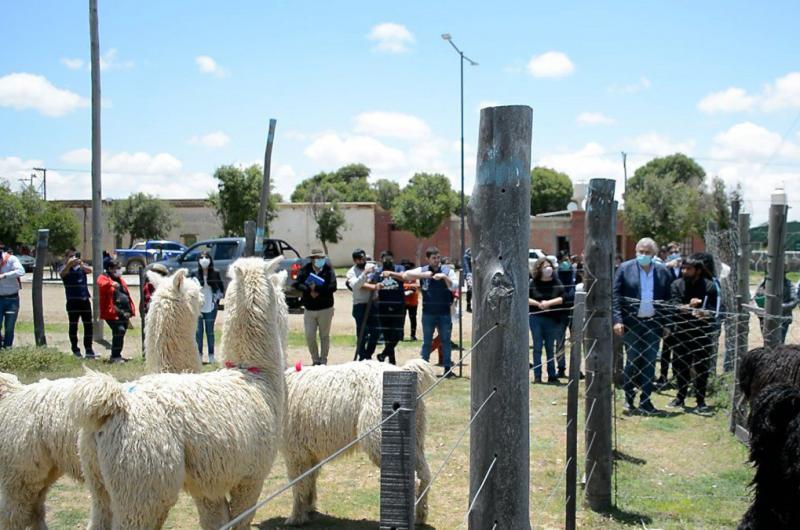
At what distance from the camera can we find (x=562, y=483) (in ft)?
20.4

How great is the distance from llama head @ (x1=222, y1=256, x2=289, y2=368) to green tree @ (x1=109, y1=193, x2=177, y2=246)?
47.4m

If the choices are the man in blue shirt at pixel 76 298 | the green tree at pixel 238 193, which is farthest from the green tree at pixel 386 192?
the man in blue shirt at pixel 76 298

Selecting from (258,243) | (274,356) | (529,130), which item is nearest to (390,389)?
(529,130)

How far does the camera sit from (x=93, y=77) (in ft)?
47.8

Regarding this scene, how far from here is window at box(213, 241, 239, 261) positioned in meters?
21.8

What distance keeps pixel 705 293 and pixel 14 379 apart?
8.17 metres

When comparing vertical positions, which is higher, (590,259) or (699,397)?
(590,259)

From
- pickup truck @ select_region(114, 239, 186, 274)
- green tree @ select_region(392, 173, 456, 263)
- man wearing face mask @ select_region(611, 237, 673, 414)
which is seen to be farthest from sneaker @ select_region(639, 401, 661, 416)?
green tree @ select_region(392, 173, 456, 263)

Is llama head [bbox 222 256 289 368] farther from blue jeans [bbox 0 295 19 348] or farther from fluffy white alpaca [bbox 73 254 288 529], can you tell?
blue jeans [bbox 0 295 19 348]

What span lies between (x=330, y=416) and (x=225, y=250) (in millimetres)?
17210

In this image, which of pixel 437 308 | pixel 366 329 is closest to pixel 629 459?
pixel 437 308

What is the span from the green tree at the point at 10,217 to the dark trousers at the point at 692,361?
140ft

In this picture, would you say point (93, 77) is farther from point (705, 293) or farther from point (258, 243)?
point (705, 293)

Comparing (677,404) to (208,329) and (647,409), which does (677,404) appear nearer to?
(647,409)
